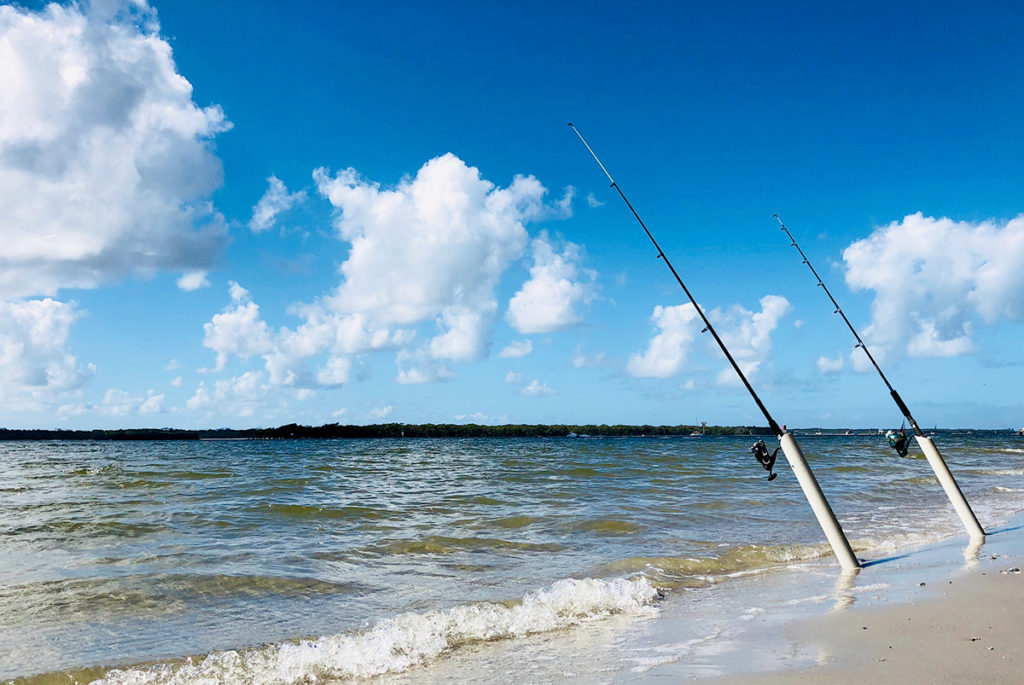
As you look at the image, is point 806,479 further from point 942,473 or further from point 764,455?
point 942,473

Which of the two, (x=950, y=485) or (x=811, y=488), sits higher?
(x=811, y=488)

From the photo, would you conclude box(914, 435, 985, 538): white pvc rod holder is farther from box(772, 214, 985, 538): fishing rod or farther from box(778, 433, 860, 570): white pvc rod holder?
box(778, 433, 860, 570): white pvc rod holder

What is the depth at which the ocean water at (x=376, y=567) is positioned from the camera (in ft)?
17.4

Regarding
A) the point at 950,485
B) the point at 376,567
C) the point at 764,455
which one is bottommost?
the point at 376,567

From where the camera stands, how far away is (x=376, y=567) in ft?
28.2

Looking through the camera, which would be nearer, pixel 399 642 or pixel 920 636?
pixel 920 636

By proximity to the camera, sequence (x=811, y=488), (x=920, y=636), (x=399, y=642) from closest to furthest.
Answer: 1. (x=920, y=636)
2. (x=399, y=642)
3. (x=811, y=488)

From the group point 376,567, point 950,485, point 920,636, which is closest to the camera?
point 920,636

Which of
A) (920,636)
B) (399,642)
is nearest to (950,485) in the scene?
(920,636)

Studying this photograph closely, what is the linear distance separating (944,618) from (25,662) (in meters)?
6.93

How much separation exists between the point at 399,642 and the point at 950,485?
7.79m

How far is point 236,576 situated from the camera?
784cm

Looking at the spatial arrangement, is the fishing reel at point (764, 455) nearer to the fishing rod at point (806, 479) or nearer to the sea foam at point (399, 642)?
the fishing rod at point (806, 479)

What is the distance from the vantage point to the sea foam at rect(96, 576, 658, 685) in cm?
494
